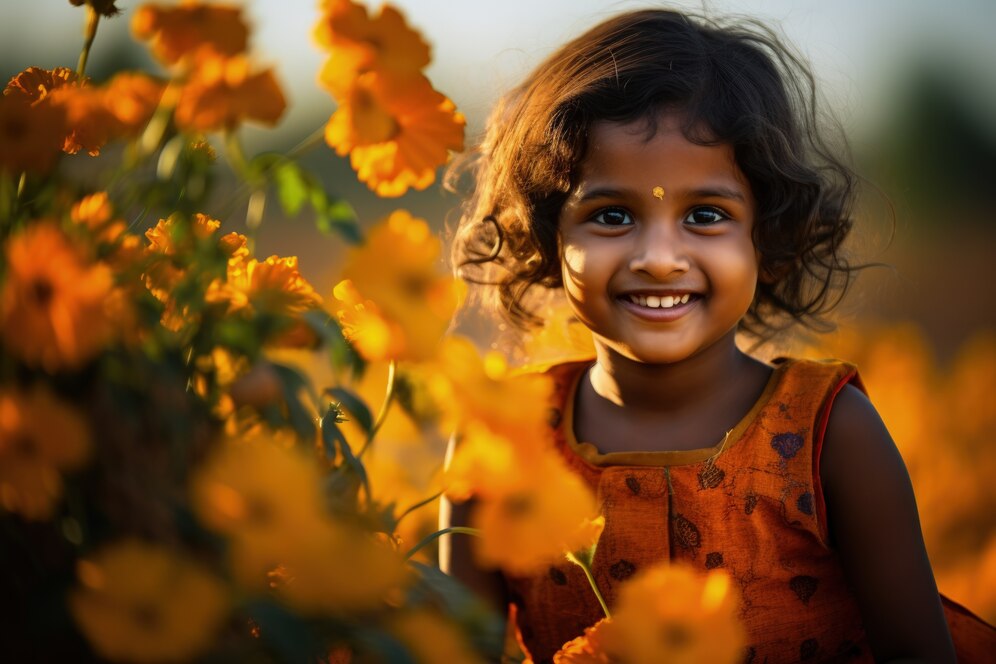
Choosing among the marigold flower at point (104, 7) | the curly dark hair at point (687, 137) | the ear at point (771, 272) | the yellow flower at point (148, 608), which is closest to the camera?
the yellow flower at point (148, 608)

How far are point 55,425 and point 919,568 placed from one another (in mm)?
1225

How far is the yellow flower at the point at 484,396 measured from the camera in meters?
0.64

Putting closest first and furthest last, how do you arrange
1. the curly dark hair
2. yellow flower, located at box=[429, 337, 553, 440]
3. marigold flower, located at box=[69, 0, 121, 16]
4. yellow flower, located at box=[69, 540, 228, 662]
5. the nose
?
yellow flower, located at box=[69, 540, 228, 662], yellow flower, located at box=[429, 337, 553, 440], marigold flower, located at box=[69, 0, 121, 16], the nose, the curly dark hair

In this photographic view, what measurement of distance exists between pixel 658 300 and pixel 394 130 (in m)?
0.77

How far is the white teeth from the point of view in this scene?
4.75 feet

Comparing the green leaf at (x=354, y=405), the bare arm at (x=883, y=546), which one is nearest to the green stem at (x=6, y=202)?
the green leaf at (x=354, y=405)

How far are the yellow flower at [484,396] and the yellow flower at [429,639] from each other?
0.12 m

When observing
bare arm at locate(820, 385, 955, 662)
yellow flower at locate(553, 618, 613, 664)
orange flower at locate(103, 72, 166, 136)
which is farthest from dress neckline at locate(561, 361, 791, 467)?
orange flower at locate(103, 72, 166, 136)

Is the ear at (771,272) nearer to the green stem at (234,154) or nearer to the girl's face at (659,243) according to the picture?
the girl's face at (659,243)

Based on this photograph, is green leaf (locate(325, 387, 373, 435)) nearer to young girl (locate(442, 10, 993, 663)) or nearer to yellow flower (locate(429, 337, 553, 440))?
yellow flower (locate(429, 337, 553, 440))

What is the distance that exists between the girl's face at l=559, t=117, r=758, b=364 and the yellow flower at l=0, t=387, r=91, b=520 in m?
0.96

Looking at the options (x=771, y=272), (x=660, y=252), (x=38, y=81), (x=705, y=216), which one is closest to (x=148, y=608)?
(x=38, y=81)

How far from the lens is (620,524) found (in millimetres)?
1515

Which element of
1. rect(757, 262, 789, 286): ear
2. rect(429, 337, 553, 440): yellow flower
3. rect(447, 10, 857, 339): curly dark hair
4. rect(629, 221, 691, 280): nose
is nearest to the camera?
rect(429, 337, 553, 440): yellow flower
